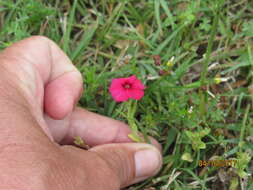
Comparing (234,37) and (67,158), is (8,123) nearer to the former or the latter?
(67,158)

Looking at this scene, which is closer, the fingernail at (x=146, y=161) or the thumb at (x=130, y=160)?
the thumb at (x=130, y=160)

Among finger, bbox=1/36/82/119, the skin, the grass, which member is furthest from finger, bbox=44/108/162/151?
finger, bbox=1/36/82/119

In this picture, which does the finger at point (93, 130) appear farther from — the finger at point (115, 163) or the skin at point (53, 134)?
the finger at point (115, 163)

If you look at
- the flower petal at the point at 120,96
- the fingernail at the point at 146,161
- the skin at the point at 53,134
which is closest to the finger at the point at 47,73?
the skin at the point at 53,134

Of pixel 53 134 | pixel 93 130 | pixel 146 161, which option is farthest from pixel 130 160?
pixel 53 134

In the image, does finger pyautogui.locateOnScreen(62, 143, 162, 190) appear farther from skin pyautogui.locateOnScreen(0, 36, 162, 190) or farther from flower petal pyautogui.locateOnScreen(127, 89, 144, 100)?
flower petal pyautogui.locateOnScreen(127, 89, 144, 100)

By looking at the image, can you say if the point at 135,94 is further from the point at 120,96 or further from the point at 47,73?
the point at 47,73

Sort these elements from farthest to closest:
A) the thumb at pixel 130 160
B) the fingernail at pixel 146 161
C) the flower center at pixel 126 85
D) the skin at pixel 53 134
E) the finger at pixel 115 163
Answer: the flower center at pixel 126 85, the fingernail at pixel 146 161, the thumb at pixel 130 160, the finger at pixel 115 163, the skin at pixel 53 134
